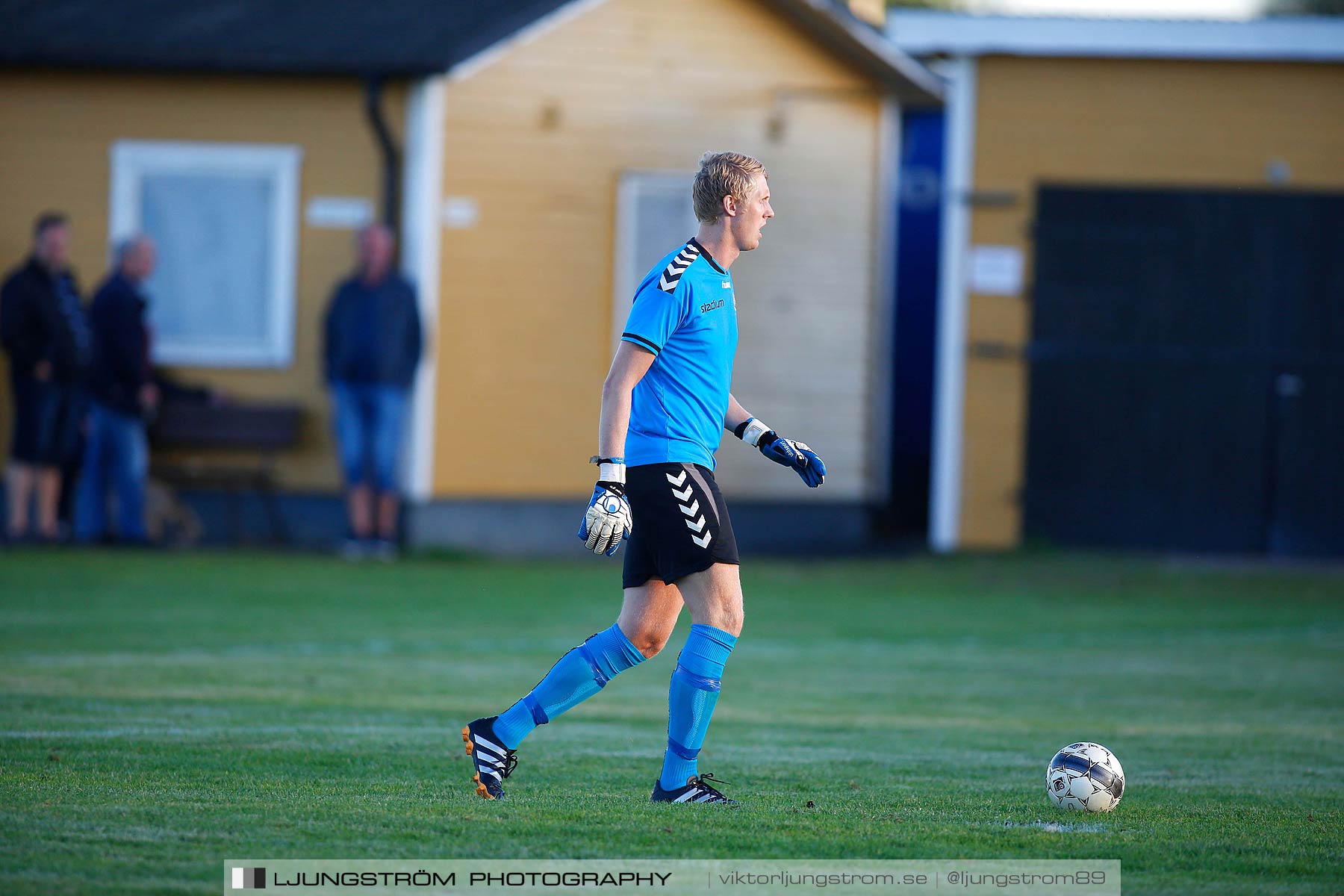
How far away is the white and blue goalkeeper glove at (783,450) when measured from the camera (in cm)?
627

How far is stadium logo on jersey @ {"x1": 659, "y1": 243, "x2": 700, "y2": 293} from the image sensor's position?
219 inches

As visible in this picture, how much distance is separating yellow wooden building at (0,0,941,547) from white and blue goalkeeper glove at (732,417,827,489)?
9.68 m

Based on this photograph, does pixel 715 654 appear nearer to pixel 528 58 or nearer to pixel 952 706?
pixel 952 706

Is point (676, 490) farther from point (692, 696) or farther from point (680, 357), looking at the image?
point (692, 696)

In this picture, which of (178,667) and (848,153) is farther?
(848,153)

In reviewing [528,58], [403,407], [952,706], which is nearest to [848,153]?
[528,58]

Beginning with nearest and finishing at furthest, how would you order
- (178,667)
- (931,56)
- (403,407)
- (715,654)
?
(715,654) < (178,667) < (403,407) < (931,56)

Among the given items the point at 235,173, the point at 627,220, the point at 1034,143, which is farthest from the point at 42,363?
the point at 1034,143

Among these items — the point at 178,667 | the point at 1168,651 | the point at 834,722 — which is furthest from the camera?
the point at 1168,651

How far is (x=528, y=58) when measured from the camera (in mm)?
15766

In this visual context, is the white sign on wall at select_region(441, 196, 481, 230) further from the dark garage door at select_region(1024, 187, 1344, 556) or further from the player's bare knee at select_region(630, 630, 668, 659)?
the player's bare knee at select_region(630, 630, 668, 659)

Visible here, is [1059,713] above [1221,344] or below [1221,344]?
below

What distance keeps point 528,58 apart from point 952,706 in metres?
8.96

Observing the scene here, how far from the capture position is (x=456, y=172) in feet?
51.6
